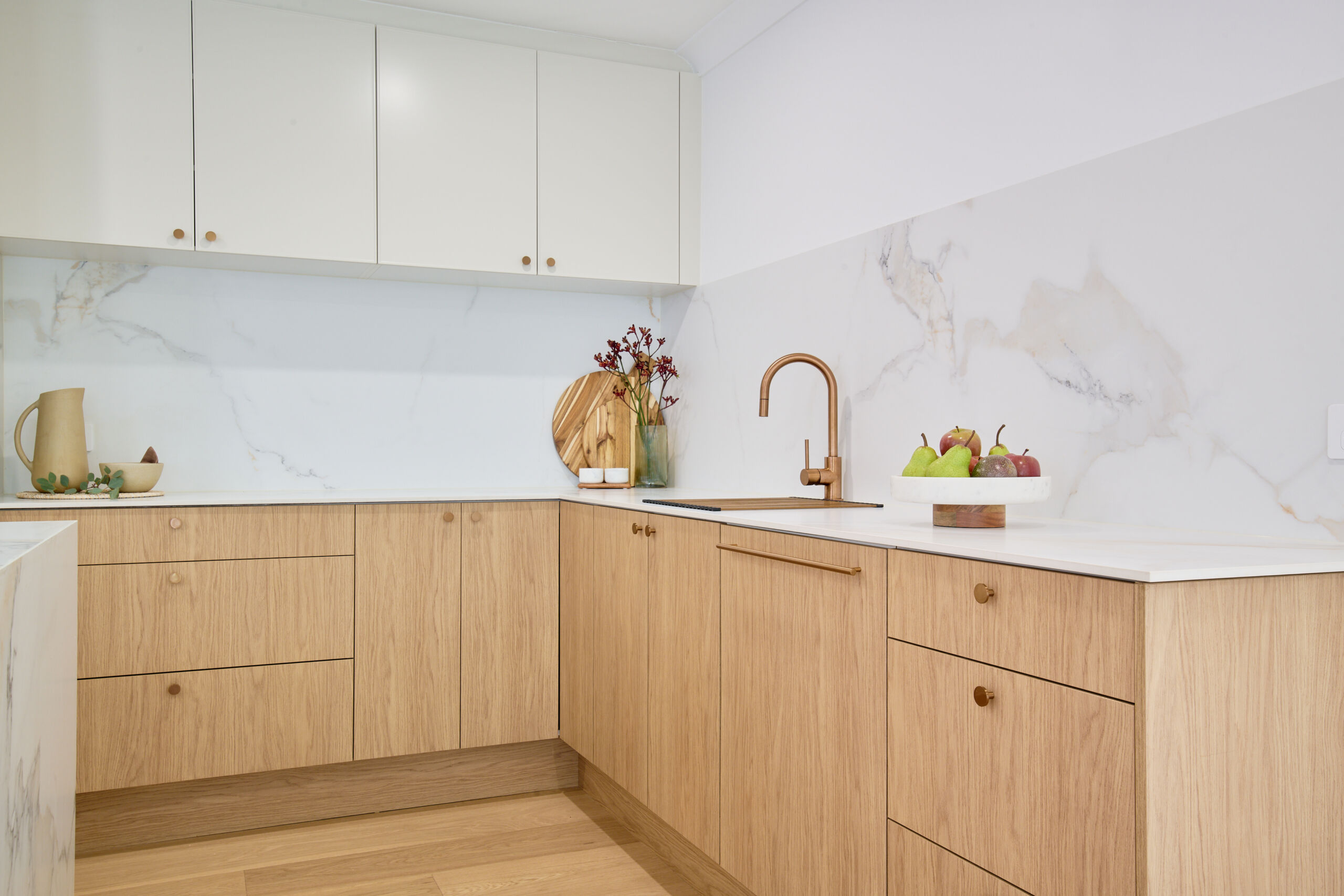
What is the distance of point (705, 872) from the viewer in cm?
225

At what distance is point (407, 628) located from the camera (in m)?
2.77

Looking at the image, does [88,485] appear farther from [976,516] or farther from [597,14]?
[976,516]

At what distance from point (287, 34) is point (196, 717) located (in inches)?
76.8

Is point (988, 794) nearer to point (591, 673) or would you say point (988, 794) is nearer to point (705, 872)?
point (705, 872)

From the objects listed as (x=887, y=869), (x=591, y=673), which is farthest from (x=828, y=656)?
(x=591, y=673)

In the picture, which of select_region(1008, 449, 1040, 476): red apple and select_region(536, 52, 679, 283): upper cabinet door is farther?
select_region(536, 52, 679, 283): upper cabinet door

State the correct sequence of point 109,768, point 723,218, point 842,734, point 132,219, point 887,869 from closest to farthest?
point 887,869 < point 842,734 < point 109,768 < point 132,219 < point 723,218

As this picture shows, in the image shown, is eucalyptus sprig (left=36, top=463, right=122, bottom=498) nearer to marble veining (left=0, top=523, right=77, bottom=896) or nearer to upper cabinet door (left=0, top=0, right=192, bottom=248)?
upper cabinet door (left=0, top=0, right=192, bottom=248)

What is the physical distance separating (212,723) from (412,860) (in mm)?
657

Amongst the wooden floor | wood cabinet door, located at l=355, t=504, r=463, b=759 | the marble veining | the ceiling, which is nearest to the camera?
the marble veining

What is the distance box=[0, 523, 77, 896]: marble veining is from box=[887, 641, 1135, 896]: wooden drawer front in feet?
3.66

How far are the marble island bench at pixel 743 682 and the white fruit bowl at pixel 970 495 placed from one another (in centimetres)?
6

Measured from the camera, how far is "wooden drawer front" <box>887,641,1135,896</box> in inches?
43.1

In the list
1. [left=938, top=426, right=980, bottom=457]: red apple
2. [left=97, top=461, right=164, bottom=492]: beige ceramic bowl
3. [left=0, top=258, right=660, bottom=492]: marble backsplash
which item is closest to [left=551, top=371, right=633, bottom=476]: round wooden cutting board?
[left=0, top=258, right=660, bottom=492]: marble backsplash
